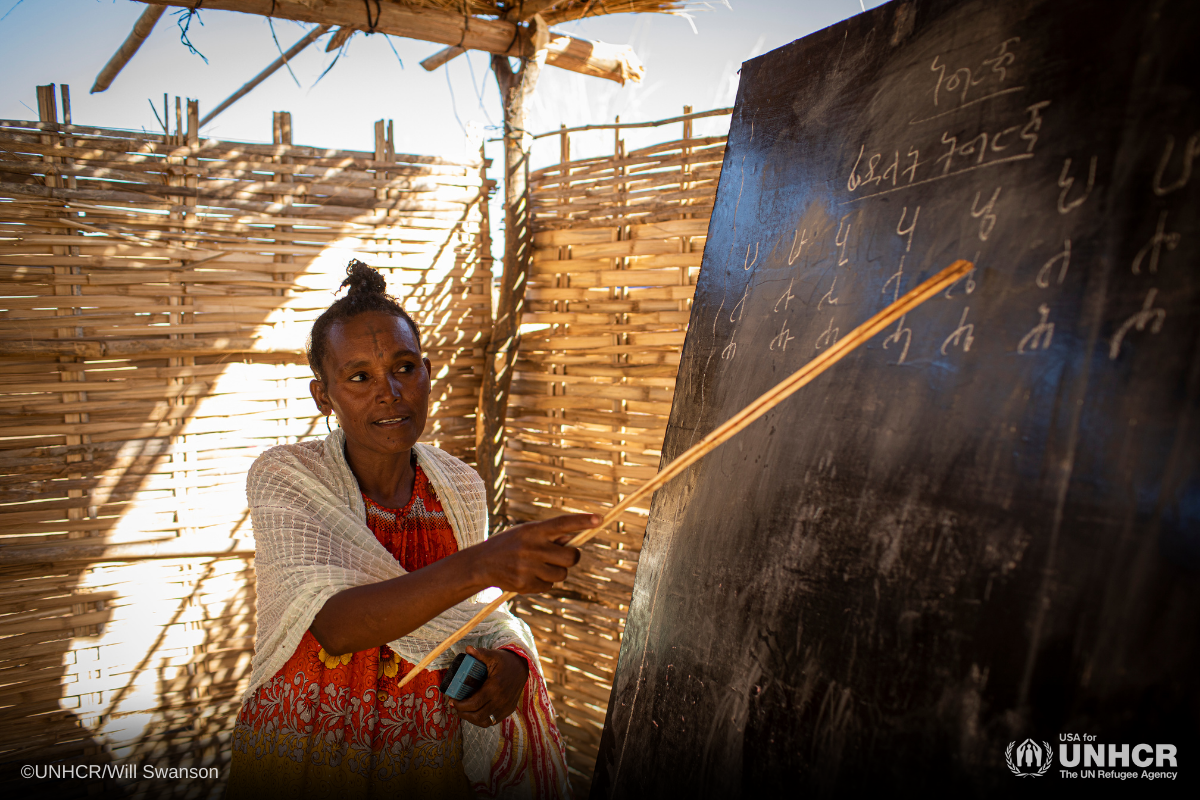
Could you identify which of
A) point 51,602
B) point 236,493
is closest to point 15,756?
point 51,602

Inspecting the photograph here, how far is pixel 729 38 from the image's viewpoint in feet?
18.2

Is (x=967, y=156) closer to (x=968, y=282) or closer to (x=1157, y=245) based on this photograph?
(x=968, y=282)

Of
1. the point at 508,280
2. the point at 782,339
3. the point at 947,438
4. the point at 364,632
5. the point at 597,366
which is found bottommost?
the point at 364,632

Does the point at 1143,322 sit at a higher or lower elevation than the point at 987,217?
lower

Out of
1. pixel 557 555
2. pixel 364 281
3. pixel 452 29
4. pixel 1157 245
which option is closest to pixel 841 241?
pixel 1157 245

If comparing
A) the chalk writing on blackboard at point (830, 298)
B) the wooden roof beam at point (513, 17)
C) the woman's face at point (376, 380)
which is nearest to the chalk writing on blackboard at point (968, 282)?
the chalk writing on blackboard at point (830, 298)

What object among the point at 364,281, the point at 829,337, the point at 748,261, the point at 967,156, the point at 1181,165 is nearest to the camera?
the point at 1181,165

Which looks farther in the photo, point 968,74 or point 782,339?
point 782,339

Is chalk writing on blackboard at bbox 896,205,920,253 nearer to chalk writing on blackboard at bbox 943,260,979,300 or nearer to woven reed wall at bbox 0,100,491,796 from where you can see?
chalk writing on blackboard at bbox 943,260,979,300

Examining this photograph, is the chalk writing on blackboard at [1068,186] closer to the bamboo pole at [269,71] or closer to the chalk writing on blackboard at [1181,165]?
the chalk writing on blackboard at [1181,165]

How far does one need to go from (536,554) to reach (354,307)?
0.92 meters

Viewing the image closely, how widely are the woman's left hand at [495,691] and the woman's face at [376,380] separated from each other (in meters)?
0.60

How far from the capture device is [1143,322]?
84cm

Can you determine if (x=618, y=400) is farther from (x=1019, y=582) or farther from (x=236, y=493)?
(x=1019, y=582)
